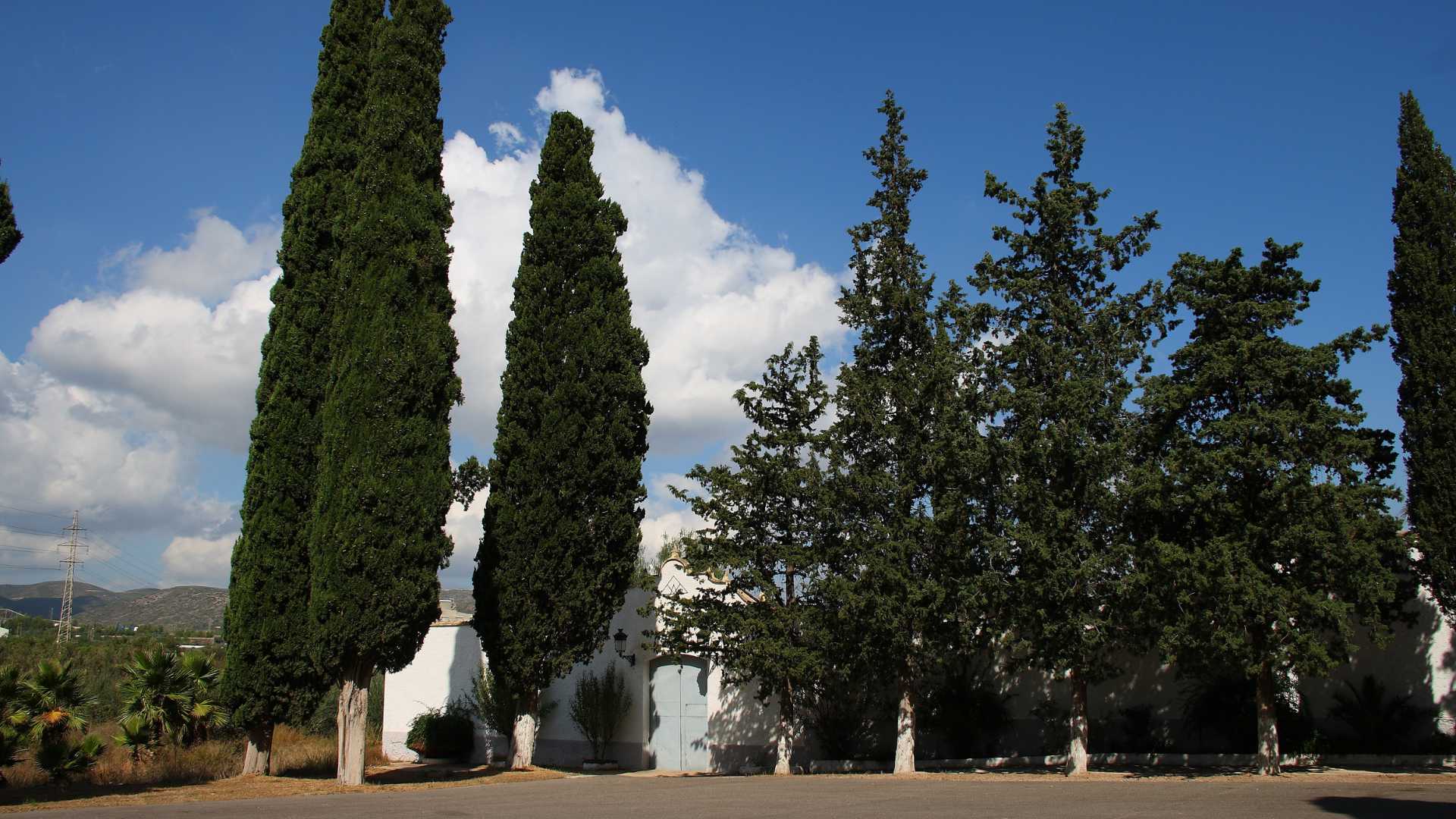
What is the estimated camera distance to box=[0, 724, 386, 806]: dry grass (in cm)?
1550

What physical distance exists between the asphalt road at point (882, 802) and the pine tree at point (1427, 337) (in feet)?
16.5

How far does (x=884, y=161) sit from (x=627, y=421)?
8.40m

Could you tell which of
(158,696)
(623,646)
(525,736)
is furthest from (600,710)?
(158,696)

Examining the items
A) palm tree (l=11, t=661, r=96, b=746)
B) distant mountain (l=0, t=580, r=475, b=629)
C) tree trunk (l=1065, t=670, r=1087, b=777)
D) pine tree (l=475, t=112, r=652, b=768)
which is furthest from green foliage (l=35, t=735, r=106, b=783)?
distant mountain (l=0, t=580, r=475, b=629)

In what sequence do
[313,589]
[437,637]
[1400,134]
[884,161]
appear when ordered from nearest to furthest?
[313,589], [1400,134], [884,161], [437,637]

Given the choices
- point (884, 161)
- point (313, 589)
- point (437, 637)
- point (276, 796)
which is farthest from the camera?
point (437, 637)

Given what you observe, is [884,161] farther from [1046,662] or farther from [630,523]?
[1046,662]

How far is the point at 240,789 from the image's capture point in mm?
16422

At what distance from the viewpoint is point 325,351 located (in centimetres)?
1944

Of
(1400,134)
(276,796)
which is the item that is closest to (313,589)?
(276,796)

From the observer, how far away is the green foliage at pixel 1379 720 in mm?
19484

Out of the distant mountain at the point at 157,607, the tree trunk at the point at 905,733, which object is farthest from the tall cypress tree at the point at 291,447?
the distant mountain at the point at 157,607

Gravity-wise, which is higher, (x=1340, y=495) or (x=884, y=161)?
(x=884, y=161)

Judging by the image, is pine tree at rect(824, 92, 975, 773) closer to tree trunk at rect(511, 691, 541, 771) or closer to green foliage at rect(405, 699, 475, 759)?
tree trunk at rect(511, 691, 541, 771)
